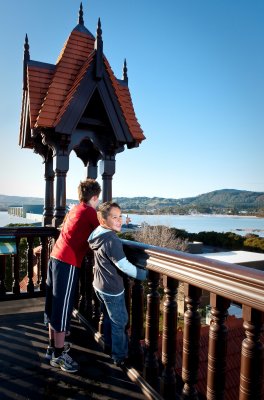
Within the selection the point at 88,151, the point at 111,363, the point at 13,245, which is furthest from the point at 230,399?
the point at 88,151

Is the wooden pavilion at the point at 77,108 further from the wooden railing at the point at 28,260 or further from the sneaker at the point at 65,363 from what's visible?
the sneaker at the point at 65,363

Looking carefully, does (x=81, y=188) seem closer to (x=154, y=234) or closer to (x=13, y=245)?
(x=13, y=245)

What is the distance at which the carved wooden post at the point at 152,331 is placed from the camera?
2.25m

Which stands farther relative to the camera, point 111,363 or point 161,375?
point 111,363

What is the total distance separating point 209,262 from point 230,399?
5.72 metres

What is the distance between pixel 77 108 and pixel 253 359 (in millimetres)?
3688

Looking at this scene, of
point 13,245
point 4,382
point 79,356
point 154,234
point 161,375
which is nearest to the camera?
point 161,375

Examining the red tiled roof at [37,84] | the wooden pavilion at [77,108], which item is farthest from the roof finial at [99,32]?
the red tiled roof at [37,84]

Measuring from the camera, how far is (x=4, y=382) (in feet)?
8.01

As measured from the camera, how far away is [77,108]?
4.18 meters

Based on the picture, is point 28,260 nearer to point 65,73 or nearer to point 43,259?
point 43,259

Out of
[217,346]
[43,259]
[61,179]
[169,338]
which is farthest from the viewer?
[43,259]

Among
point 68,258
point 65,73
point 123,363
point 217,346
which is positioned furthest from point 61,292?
point 65,73

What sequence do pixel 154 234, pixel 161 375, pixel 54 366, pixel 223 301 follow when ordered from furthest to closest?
pixel 154 234 → pixel 54 366 → pixel 161 375 → pixel 223 301
